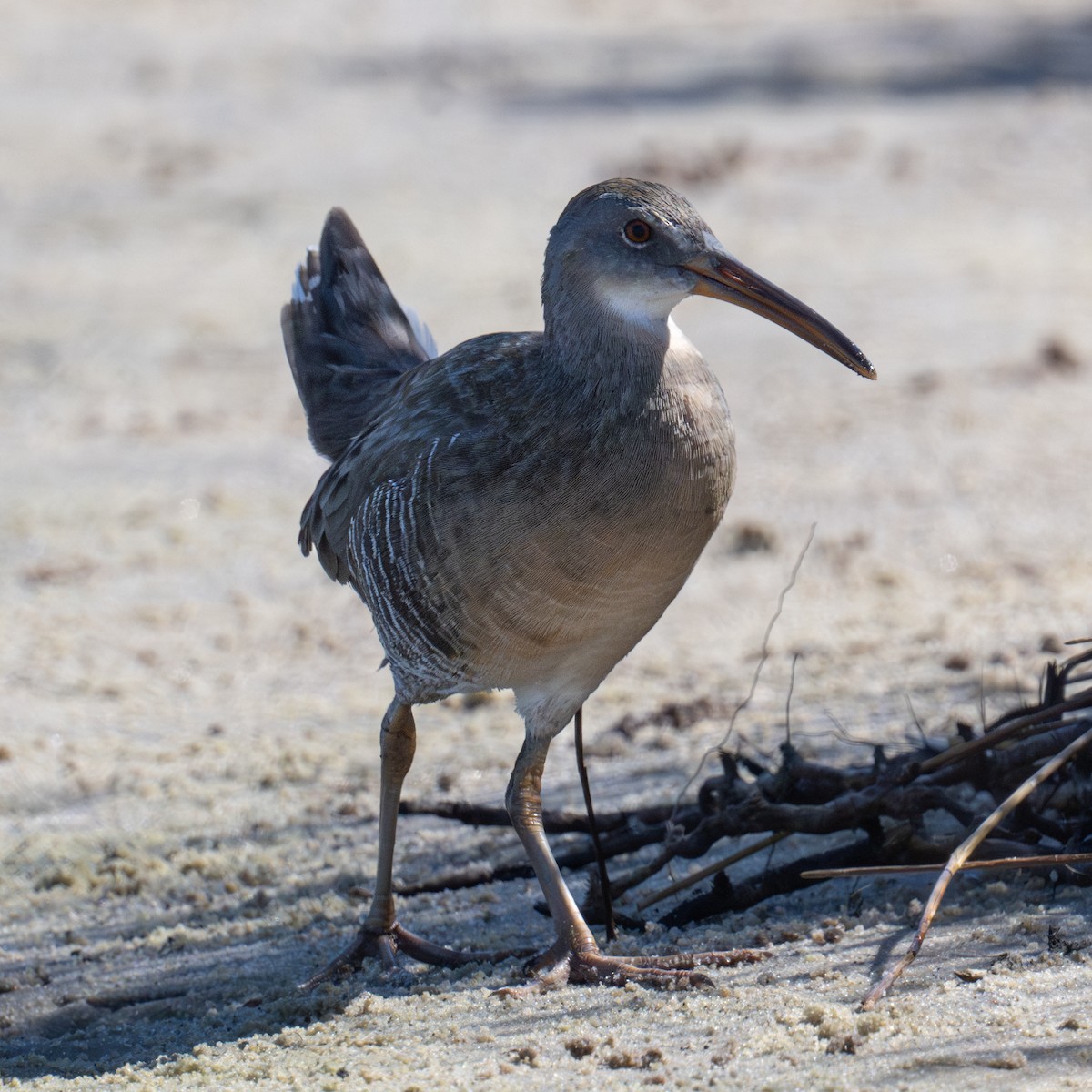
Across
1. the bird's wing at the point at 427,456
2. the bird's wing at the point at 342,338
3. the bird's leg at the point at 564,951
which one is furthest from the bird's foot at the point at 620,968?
the bird's wing at the point at 342,338

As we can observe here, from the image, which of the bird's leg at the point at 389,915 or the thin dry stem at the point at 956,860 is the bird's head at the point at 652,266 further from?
the bird's leg at the point at 389,915

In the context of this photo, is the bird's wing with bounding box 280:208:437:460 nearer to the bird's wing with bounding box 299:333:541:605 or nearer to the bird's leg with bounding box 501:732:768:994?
the bird's wing with bounding box 299:333:541:605

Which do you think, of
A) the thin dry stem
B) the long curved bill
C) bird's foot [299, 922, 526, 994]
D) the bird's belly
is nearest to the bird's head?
the long curved bill

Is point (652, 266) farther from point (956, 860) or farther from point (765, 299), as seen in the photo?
point (956, 860)

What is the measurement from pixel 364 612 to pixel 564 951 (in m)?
3.20

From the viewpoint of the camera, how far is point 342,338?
5156 mm

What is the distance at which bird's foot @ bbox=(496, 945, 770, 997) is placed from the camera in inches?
148

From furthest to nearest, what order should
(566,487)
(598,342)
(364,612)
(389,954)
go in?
1. (364,612)
2. (389,954)
3. (598,342)
4. (566,487)

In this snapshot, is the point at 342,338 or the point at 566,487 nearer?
the point at 566,487

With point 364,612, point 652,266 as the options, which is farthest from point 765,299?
point 364,612

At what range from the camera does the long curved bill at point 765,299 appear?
12.5 ft

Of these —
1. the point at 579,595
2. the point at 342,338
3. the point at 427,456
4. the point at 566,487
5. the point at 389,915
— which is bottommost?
the point at 389,915

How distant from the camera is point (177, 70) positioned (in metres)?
15.9

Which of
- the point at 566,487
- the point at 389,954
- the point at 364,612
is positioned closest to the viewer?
the point at 566,487
